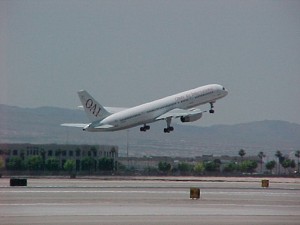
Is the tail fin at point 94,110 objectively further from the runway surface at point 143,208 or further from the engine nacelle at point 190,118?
the runway surface at point 143,208

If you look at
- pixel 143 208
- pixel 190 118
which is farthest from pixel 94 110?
pixel 143 208

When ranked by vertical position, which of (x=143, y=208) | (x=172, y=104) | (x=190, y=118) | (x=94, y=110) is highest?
(x=172, y=104)

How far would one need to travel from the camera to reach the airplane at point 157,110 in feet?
474

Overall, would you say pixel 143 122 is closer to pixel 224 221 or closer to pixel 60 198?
pixel 60 198

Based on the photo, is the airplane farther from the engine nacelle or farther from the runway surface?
the runway surface

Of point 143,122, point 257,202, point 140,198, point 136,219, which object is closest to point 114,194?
point 140,198

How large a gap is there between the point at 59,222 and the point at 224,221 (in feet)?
29.2

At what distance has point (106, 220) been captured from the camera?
48.7m

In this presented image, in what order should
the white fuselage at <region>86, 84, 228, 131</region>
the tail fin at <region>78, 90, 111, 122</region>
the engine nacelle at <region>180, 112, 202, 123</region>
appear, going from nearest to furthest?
the engine nacelle at <region>180, 112, 202, 123</region>, the white fuselage at <region>86, 84, 228, 131</region>, the tail fin at <region>78, 90, 111, 122</region>

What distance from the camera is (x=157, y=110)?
15012 cm

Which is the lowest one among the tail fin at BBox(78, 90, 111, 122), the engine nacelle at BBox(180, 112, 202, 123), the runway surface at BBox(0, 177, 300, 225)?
the runway surface at BBox(0, 177, 300, 225)

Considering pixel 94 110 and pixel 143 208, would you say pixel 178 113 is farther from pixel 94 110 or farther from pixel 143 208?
pixel 143 208

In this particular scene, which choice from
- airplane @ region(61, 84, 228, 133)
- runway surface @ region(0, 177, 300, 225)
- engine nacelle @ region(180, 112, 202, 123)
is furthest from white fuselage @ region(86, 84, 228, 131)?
runway surface @ region(0, 177, 300, 225)

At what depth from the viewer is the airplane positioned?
14462 cm
